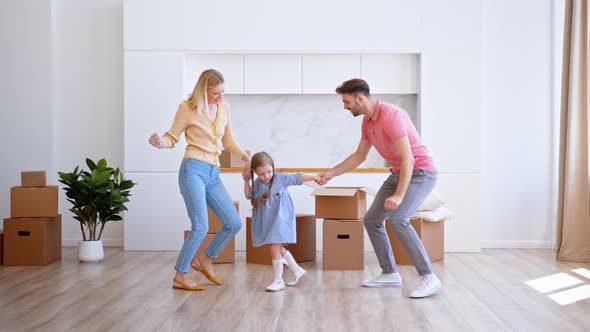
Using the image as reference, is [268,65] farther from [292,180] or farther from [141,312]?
[141,312]

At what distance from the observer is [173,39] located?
6191 mm

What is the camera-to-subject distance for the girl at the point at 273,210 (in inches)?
171

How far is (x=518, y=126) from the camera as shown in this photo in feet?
20.8

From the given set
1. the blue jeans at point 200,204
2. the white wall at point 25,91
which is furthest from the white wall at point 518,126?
the white wall at point 25,91

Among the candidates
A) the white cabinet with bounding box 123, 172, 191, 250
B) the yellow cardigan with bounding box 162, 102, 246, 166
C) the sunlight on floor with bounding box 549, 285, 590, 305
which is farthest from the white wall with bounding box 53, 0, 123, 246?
the sunlight on floor with bounding box 549, 285, 590, 305

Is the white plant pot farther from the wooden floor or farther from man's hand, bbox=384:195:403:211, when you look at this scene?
man's hand, bbox=384:195:403:211

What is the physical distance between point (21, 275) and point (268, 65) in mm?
2767

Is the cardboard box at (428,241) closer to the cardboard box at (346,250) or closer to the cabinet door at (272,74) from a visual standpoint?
the cardboard box at (346,250)

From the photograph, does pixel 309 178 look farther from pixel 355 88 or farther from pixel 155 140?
pixel 155 140

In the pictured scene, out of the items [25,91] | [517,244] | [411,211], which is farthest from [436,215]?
[25,91]

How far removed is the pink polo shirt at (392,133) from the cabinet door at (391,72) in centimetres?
222

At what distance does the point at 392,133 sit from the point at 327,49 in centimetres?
235

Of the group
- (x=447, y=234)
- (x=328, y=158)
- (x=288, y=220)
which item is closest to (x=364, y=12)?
(x=328, y=158)

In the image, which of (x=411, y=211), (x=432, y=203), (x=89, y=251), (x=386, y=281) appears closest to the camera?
(x=411, y=211)
